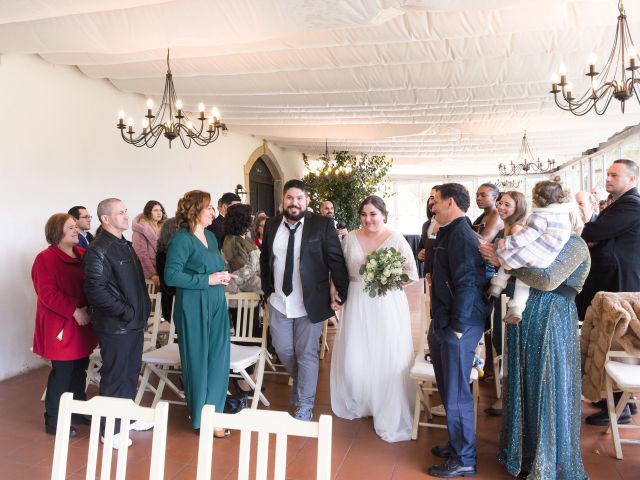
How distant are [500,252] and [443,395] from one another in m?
0.95

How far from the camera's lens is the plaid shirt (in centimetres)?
286

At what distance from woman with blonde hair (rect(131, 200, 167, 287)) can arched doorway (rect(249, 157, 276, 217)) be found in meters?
5.08

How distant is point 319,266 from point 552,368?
5.71ft

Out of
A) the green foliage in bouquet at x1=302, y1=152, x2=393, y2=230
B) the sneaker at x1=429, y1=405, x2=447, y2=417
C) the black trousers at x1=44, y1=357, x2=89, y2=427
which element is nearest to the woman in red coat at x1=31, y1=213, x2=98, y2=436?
the black trousers at x1=44, y1=357, x2=89, y2=427

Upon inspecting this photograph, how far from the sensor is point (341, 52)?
5.29 m

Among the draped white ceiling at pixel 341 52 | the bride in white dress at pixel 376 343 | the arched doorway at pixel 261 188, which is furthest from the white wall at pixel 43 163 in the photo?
the arched doorway at pixel 261 188

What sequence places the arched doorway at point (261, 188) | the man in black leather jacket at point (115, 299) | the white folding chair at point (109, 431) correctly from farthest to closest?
the arched doorway at point (261, 188)
the man in black leather jacket at point (115, 299)
the white folding chair at point (109, 431)

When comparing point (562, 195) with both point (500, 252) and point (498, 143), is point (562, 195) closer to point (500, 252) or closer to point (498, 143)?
point (500, 252)

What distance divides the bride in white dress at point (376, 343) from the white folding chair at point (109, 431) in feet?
7.89

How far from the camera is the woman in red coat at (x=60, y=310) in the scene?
3.85m

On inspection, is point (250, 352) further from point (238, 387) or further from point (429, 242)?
point (429, 242)

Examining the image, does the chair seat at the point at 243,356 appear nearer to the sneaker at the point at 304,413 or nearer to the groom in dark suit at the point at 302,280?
the groom in dark suit at the point at 302,280

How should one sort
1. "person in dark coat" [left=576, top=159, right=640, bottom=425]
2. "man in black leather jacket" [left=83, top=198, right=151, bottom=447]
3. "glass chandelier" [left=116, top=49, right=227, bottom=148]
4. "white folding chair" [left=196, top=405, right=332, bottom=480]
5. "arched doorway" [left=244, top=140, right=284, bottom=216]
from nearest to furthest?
"white folding chair" [left=196, top=405, right=332, bottom=480] < "man in black leather jacket" [left=83, top=198, right=151, bottom=447] < "person in dark coat" [left=576, top=159, right=640, bottom=425] < "glass chandelier" [left=116, top=49, right=227, bottom=148] < "arched doorway" [left=244, top=140, right=284, bottom=216]

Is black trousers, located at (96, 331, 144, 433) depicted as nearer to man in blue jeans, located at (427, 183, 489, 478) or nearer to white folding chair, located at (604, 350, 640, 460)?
man in blue jeans, located at (427, 183, 489, 478)
